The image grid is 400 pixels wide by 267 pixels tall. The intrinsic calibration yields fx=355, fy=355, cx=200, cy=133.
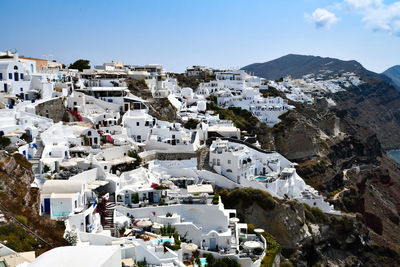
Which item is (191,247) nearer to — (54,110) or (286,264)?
(286,264)

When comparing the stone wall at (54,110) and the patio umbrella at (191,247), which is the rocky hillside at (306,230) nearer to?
the patio umbrella at (191,247)

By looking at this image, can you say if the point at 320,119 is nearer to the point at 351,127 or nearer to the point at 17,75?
the point at 351,127

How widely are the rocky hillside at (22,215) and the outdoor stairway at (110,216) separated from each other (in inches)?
146

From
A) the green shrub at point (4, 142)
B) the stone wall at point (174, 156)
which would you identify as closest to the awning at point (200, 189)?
the stone wall at point (174, 156)

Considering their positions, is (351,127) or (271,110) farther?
(351,127)

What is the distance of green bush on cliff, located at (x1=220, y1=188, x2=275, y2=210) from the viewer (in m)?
31.0

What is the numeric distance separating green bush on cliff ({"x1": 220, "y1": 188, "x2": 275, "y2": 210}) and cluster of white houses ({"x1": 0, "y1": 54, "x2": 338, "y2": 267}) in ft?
5.40

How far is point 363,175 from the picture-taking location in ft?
209

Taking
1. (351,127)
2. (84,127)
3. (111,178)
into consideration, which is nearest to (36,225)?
(111,178)

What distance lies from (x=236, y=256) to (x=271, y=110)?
128ft

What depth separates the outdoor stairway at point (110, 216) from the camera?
73.8 feet

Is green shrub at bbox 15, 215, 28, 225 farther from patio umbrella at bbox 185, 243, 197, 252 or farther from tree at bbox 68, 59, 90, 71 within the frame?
tree at bbox 68, 59, 90, 71

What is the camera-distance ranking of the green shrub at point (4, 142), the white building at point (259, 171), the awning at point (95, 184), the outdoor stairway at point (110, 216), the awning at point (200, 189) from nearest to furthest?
the outdoor stairway at point (110, 216) → the awning at point (95, 184) → the green shrub at point (4, 142) → the awning at point (200, 189) → the white building at point (259, 171)

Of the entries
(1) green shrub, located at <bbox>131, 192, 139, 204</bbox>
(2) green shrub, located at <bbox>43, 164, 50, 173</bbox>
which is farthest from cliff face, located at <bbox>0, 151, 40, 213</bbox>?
(1) green shrub, located at <bbox>131, 192, 139, 204</bbox>
